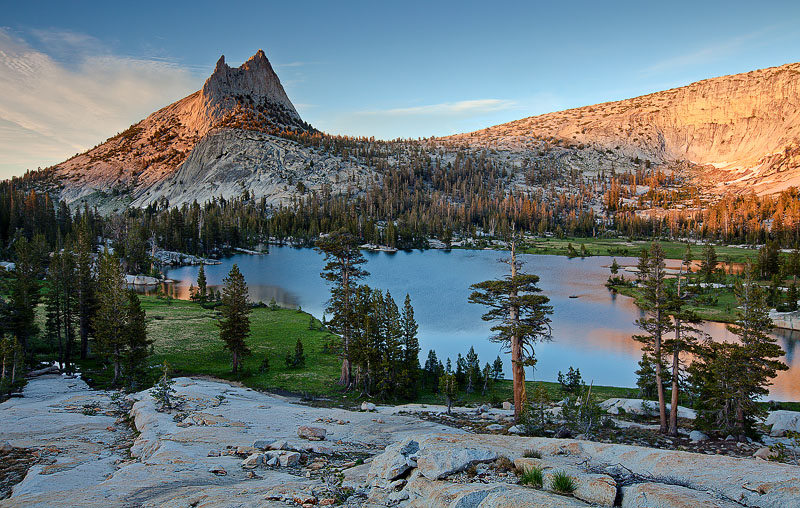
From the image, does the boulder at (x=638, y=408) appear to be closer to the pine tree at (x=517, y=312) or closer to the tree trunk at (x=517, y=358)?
the tree trunk at (x=517, y=358)

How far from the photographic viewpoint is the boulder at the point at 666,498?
25.3 feet

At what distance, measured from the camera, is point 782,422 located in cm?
2669

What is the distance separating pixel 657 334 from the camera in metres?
26.8

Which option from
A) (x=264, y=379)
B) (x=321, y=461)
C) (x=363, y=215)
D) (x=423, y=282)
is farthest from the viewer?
(x=363, y=215)

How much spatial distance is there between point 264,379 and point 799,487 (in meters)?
35.5

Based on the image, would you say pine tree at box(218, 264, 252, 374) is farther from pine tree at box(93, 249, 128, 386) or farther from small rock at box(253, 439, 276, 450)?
small rock at box(253, 439, 276, 450)

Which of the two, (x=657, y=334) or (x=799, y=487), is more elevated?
(x=799, y=487)

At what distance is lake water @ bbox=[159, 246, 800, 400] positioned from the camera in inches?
1865

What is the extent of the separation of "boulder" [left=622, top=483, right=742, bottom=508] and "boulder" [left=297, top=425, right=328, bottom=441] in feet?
→ 41.6

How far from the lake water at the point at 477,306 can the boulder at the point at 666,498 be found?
35.4 m

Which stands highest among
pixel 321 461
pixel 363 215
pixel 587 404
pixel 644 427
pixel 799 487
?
pixel 363 215

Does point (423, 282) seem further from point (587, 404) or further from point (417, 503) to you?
point (417, 503)

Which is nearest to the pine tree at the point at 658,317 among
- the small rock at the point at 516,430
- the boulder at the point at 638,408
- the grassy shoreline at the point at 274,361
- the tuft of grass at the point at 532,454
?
the boulder at the point at 638,408

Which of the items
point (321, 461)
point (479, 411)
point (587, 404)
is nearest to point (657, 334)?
point (587, 404)
